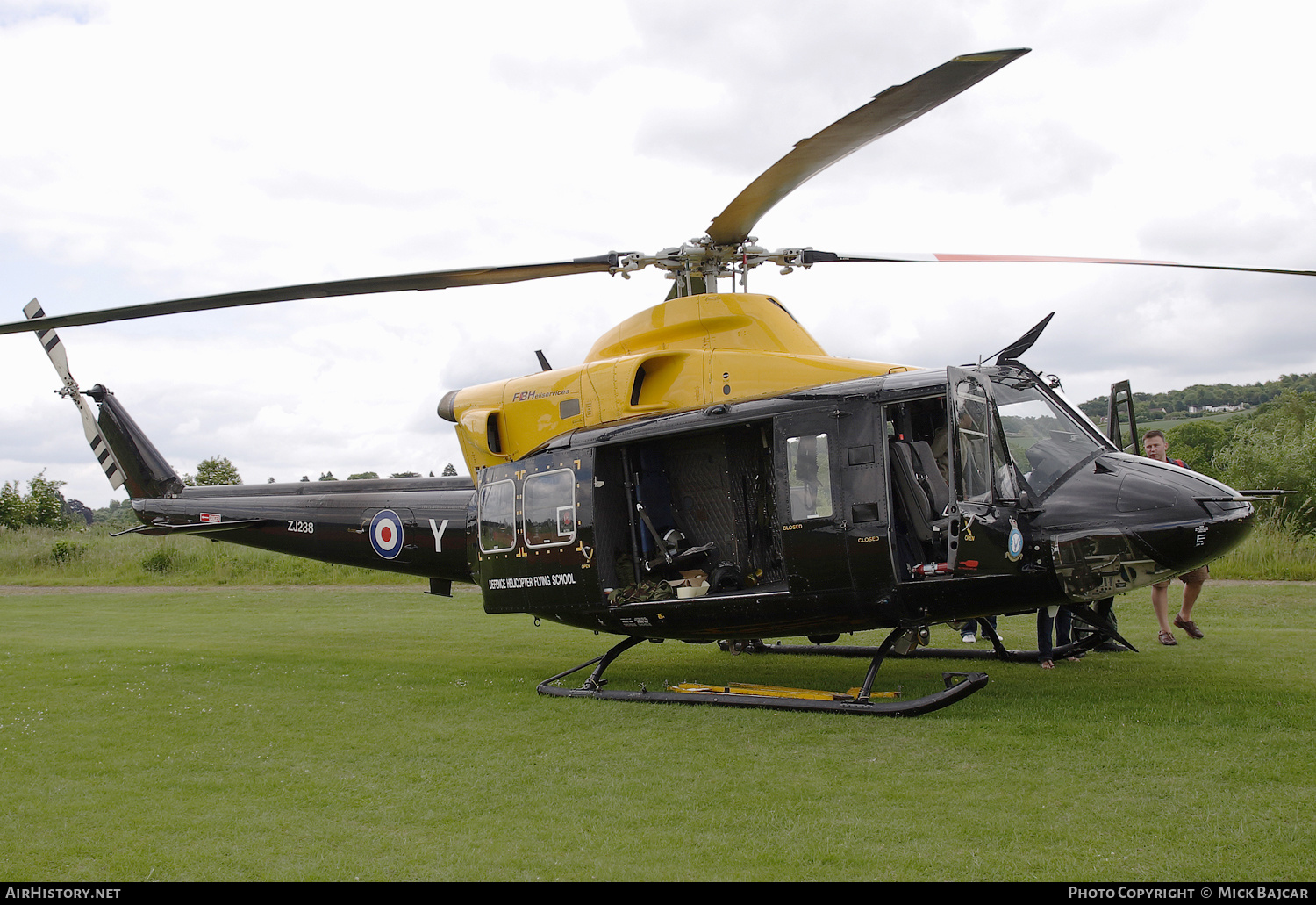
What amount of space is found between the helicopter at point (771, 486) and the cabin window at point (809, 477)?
2cm

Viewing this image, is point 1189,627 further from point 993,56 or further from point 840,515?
point 993,56

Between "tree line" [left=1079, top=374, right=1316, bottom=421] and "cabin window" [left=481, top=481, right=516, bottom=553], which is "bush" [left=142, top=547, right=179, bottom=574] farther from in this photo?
"tree line" [left=1079, top=374, right=1316, bottom=421]

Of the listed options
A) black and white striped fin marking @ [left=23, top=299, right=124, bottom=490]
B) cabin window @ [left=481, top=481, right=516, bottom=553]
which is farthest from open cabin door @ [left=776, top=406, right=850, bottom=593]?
black and white striped fin marking @ [left=23, top=299, right=124, bottom=490]

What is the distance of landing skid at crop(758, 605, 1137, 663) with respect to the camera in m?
8.80

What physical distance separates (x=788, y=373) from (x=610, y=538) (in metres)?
2.45

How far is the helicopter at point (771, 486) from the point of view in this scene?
7242mm

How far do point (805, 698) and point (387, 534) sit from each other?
5810 millimetres

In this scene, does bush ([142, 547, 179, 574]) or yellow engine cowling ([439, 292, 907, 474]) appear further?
bush ([142, 547, 179, 574])

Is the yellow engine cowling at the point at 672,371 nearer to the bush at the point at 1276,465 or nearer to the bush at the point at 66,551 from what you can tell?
the bush at the point at 1276,465

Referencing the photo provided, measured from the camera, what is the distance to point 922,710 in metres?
7.50

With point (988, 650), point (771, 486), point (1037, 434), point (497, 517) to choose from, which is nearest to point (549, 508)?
point (497, 517)

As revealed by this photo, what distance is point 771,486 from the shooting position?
29.5 feet

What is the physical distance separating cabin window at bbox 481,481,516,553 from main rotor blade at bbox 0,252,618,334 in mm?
2316
